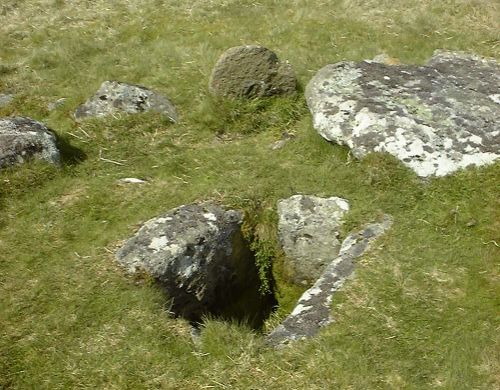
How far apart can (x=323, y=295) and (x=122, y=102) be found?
6.25m

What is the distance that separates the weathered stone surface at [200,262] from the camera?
7688mm

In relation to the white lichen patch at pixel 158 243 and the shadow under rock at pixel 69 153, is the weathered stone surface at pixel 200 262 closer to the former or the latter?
the white lichen patch at pixel 158 243

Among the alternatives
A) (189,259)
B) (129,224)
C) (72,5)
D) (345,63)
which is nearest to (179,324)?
(189,259)

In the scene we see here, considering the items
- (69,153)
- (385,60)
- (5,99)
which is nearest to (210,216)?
(69,153)

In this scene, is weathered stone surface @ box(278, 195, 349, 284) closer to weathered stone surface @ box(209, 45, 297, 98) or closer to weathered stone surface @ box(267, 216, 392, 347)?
weathered stone surface @ box(267, 216, 392, 347)

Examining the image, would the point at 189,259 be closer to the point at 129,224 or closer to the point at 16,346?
the point at 129,224

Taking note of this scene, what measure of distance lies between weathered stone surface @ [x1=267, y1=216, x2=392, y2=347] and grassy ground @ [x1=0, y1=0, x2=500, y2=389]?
0.18 metres

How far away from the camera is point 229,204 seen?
8766 millimetres

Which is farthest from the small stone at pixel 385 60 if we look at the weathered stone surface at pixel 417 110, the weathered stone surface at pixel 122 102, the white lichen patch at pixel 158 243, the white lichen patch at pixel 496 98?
the white lichen patch at pixel 158 243

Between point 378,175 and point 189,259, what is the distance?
331 cm

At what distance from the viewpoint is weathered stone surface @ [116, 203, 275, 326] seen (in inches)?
303

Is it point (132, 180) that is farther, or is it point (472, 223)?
point (132, 180)

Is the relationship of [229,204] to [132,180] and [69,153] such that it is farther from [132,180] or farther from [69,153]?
[69,153]

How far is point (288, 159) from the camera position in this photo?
998cm
